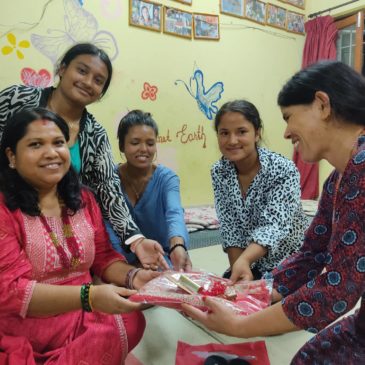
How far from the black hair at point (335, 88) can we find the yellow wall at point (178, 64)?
2401 millimetres

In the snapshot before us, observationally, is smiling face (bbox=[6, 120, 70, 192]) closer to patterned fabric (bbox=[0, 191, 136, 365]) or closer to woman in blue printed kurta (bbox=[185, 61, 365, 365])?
patterned fabric (bbox=[0, 191, 136, 365])

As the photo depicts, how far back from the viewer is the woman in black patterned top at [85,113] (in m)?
1.50

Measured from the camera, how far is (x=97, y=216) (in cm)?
129

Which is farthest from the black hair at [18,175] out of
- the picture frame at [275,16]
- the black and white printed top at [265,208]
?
the picture frame at [275,16]

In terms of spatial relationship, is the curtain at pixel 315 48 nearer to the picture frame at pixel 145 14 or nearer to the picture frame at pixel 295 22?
the picture frame at pixel 295 22

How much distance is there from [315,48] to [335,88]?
3758 mm

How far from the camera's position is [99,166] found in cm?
160

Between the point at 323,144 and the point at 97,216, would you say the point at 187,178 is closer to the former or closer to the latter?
the point at 97,216

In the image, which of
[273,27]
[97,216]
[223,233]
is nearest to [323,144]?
[97,216]

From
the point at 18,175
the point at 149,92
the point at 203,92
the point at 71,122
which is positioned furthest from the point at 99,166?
the point at 203,92

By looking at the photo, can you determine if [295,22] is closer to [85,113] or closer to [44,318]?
[85,113]

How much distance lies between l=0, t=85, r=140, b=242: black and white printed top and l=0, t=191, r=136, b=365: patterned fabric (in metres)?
0.36

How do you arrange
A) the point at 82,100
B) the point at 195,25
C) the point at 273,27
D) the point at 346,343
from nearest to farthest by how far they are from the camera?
the point at 346,343 < the point at 82,100 < the point at 195,25 < the point at 273,27

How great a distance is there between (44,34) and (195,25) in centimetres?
145
